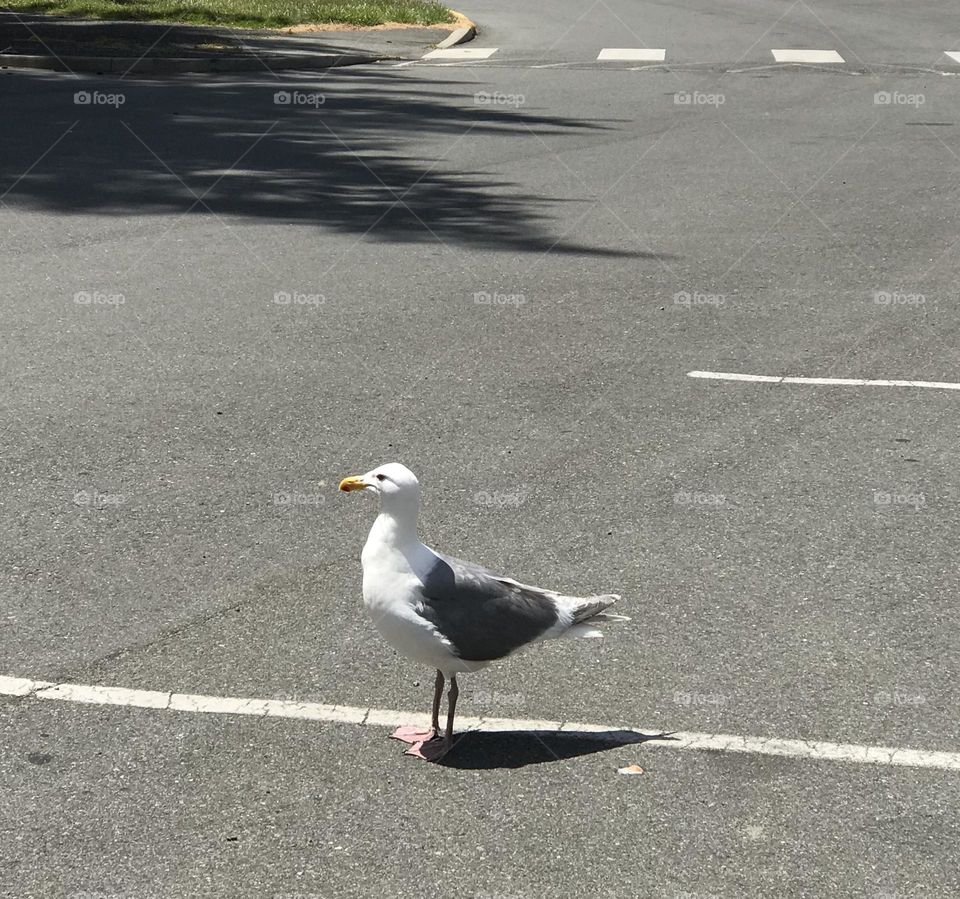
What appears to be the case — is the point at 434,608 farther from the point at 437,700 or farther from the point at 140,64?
the point at 140,64

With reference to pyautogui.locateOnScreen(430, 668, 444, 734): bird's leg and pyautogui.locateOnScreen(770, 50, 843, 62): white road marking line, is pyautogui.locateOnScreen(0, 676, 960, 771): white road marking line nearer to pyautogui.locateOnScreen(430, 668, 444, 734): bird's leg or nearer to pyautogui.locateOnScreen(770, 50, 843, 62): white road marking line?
pyautogui.locateOnScreen(430, 668, 444, 734): bird's leg

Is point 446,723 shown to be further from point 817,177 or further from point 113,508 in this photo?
point 817,177

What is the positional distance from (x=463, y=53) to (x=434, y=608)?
20839 mm

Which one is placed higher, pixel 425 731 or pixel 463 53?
pixel 425 731

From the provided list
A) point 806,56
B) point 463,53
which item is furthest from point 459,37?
point 806,56

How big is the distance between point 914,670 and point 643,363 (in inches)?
146

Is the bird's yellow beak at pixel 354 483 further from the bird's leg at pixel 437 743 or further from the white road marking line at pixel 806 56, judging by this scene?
the white road marking line at pixel 806 56

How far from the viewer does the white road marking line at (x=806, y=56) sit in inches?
933

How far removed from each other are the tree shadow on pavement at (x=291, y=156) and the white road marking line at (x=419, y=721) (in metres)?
6.80

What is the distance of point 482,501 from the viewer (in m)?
6.46

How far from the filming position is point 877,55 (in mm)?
24219

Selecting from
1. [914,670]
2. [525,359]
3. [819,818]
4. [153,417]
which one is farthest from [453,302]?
[819,818]

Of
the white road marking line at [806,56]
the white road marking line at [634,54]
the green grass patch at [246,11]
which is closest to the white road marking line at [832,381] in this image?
the white road marking line at [634,54]

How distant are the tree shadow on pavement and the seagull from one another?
267 inches
